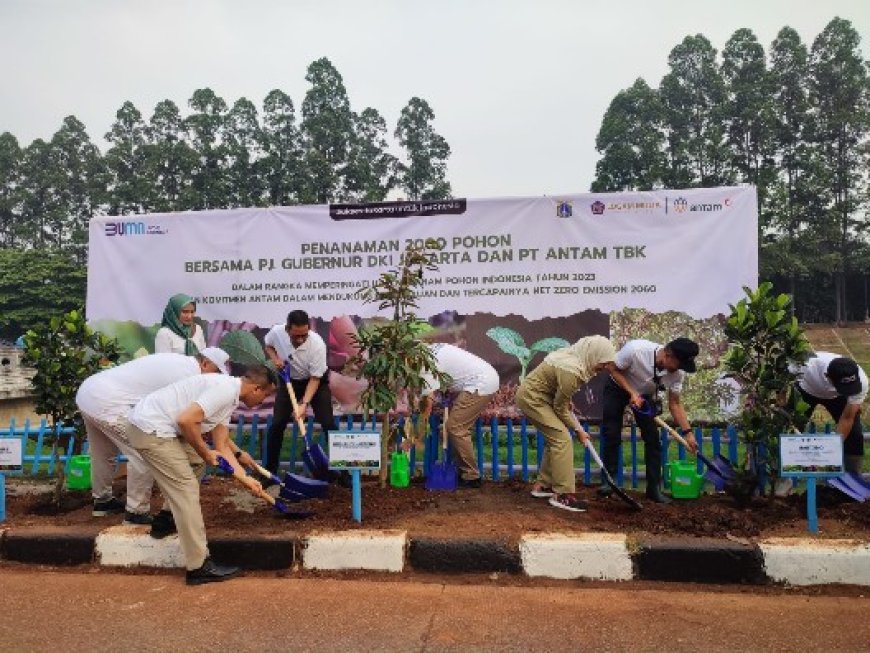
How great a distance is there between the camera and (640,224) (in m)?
6.32

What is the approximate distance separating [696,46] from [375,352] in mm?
32369

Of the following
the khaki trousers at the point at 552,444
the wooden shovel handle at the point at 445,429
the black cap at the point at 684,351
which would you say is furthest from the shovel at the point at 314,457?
the black cap at the point at 684,351

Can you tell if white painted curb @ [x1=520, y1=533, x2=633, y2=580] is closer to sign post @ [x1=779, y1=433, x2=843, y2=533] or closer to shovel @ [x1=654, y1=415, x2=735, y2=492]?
sign post @ [x1=779, y1=433, x2=843, y2=533]

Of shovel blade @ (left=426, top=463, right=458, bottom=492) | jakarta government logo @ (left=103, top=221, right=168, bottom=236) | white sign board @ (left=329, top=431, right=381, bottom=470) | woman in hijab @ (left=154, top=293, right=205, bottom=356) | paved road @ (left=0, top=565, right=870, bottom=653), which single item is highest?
jakarta government logo @ (left=103, top=221, right=168, bottom=236)

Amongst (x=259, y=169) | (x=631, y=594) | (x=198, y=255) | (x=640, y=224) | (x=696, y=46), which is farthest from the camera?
(x=259, y=169)

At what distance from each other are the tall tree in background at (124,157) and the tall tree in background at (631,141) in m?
24.1

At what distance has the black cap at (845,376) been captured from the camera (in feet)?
15.0

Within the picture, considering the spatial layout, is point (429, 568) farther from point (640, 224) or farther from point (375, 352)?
point (640, 224)

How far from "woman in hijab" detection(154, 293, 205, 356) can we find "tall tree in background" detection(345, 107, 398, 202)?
26351 millimetres

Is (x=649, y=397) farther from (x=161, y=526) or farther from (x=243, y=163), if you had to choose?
(x=243, y=163)

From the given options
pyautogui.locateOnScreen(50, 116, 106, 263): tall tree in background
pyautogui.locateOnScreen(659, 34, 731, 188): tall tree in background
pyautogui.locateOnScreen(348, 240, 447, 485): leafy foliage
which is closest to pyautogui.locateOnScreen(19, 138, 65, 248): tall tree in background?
pyautogui.locateOnScreen(50, 116, 106, 263): tall tree in background

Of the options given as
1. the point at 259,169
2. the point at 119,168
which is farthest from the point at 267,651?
A: the point at 119,168

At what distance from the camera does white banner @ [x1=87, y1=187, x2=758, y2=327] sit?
20.4 ft

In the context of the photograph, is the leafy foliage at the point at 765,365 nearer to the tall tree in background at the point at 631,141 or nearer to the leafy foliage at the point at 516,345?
the leafy foliage at the point at 516,345
